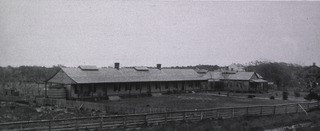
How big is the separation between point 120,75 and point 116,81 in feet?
10.0

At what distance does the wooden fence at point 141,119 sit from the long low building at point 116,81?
63.4 feet

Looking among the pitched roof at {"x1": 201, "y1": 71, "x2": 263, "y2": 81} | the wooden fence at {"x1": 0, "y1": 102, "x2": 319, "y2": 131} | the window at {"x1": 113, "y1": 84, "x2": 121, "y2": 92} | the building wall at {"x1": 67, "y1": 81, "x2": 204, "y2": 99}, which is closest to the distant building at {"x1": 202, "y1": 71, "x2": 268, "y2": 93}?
the pitched roof at {"x1": 201, "y1": 71, "x2": 263, "y2": 81}

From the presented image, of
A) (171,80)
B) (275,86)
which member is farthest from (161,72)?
(275,86)

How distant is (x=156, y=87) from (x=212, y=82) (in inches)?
745

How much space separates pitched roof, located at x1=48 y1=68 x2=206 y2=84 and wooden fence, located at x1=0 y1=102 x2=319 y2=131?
2010cm

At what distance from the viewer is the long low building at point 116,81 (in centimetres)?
4275

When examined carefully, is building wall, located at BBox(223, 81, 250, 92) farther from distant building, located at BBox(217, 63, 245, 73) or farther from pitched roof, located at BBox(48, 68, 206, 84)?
pitched roof, located at BBox(48, 68, 206, 84)

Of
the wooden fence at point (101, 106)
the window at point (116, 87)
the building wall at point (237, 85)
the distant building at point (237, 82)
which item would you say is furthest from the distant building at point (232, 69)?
the wooden fence at point (101, 106)

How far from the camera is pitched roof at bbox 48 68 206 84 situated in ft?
143

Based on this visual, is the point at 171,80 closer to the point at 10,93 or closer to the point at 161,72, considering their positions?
the point at 161,72

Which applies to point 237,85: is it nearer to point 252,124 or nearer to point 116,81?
point 116,81

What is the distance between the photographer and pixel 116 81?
4612 centimetres

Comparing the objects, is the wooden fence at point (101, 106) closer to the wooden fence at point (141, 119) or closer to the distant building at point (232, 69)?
the wooden fence at point (141, 119)

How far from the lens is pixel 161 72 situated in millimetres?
57750
